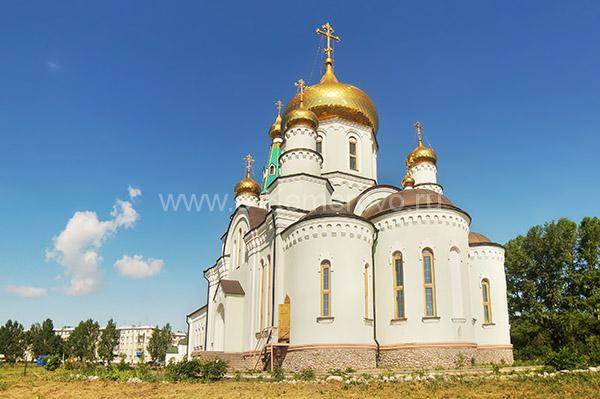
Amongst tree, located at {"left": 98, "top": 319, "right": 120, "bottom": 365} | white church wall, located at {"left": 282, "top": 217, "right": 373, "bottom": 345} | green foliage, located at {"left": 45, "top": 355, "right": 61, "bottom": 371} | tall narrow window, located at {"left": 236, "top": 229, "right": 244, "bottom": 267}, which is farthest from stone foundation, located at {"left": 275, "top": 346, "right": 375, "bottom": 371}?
tree, located at {"left": 98, "top": 319, "right": 120, "bottom": 365}

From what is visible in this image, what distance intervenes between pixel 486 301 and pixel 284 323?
8.65 metres

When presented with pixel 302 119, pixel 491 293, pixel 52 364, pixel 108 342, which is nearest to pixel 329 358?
pixel 491 293

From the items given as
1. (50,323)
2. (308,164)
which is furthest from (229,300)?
(50,323)

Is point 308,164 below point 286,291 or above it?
above

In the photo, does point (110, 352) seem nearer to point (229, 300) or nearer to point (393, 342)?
point (229, 300)

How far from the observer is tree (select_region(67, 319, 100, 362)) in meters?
50.0

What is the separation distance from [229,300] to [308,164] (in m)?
7.01

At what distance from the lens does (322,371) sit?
49.8ft

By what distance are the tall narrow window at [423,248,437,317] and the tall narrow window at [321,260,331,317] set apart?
3.35 m

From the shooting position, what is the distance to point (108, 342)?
50.1 m

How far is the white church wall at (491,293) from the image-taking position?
62.7 feet

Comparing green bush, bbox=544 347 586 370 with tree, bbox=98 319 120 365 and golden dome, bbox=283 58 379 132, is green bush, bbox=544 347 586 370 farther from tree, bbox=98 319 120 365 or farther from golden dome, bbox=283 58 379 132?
tree, bbox=98 319 120 365

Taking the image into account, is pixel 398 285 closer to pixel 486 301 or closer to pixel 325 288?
pixel 325 288

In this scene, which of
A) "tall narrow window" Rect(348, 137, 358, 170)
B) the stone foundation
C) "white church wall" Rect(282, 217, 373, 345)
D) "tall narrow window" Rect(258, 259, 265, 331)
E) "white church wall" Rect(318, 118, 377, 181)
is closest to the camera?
the stone foundation
